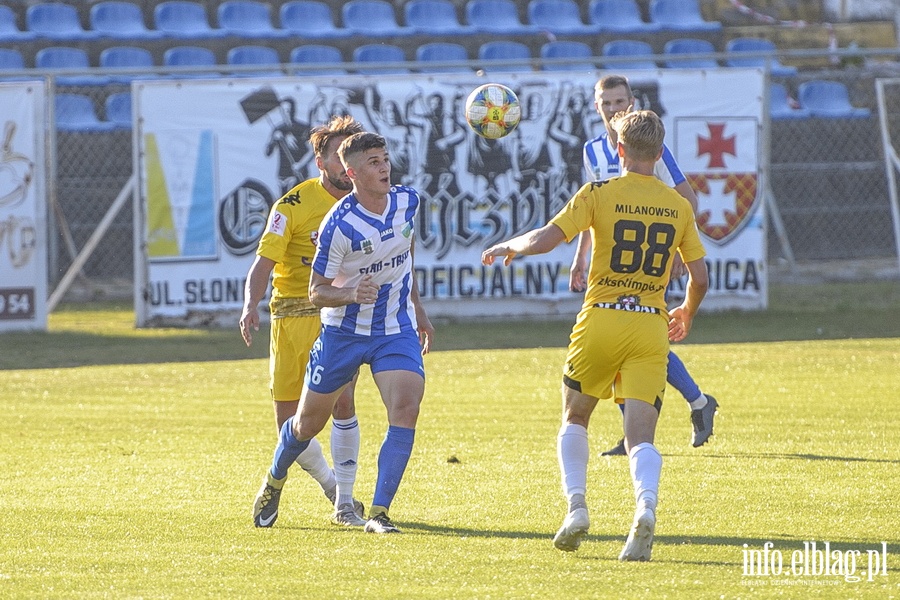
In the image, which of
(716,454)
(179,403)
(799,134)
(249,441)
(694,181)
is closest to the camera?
(716,454)

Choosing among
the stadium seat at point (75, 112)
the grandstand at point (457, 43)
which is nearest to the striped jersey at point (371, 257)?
the grandstand at point (457, 43)

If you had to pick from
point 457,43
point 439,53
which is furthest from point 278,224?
point 457,43

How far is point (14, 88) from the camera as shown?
1498 centimetres

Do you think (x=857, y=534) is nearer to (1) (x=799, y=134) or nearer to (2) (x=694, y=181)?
(2) (x=694, y=181)

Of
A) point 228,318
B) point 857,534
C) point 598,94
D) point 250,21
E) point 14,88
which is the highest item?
point 250,21

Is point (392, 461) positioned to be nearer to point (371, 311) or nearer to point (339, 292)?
point (371, 311)

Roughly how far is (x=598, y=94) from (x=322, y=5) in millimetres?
14355

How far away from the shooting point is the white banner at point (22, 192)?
589 inches

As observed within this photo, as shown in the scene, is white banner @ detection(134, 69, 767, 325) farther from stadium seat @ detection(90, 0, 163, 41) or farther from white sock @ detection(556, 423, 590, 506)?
white sock @ detection(556, 423, 590, 506)

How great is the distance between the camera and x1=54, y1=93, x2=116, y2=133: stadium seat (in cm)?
1903

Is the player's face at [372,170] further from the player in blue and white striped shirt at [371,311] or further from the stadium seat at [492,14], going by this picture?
the stadium seat at [492,14]

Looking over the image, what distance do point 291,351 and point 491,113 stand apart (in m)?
2.50

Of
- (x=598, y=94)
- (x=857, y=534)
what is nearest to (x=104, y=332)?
(x=598, y=94)

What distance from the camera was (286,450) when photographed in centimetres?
643
